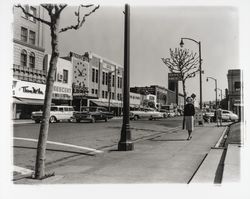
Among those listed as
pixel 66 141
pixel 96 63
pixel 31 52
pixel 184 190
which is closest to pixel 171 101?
pixel 96 63

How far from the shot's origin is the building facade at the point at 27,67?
29.3 m

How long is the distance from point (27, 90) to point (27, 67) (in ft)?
8.04

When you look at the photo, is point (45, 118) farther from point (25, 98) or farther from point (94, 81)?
point (94, 81)

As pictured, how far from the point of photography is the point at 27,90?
30.3 metres

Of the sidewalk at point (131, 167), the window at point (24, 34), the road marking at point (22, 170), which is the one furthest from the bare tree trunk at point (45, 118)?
the window at point (24, 34)

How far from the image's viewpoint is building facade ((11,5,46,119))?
29.3 m

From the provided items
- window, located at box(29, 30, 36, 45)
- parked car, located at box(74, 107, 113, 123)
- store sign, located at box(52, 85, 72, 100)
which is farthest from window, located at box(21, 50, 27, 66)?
parked car, located at box(74, 107, 113, 123)

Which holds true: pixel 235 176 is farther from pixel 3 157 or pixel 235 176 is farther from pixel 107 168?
pixel 3 157

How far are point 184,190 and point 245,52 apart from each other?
2.73m

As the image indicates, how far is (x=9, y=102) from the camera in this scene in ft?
18.7

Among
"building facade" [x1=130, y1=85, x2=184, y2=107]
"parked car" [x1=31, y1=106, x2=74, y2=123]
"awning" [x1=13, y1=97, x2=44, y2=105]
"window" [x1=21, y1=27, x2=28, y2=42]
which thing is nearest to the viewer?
"parked car" [x1=31, y1=106, x2=74, y2=123]

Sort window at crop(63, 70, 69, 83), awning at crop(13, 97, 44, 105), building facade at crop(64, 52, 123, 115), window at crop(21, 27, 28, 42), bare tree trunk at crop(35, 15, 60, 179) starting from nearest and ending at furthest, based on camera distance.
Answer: bare tree trunk at crop(35, 15, 60, 179) → awning at crop(13, 97, 44, 105) → window at crop(21, 27, 28, 42) → window at crop(63, 70, 69, 83) → building facade at crop(64, 52, 123, 115)

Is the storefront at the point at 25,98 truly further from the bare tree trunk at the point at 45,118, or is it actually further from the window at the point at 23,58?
the bare tree trunk at the point at 45,118

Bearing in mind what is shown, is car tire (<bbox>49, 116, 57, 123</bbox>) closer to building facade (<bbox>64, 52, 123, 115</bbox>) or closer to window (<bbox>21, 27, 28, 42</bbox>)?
window (<bbox>21, 27, 28, 42</bbox>)
